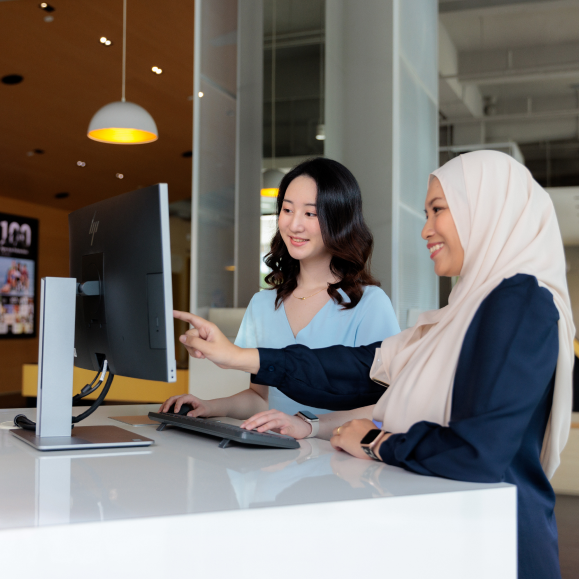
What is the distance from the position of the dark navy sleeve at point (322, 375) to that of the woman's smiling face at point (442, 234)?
0.38 metres

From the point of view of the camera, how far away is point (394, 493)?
937mm

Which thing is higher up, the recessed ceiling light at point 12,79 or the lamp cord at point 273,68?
the recessed ceiling light at point 12,79

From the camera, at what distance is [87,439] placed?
1.34 metres

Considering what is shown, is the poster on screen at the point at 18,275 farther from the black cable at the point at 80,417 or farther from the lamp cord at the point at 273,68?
the black cable at the point at 80,417

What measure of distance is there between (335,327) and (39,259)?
11.5 m

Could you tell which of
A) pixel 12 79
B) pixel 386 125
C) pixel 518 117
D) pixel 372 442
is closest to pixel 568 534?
pixel 386 125

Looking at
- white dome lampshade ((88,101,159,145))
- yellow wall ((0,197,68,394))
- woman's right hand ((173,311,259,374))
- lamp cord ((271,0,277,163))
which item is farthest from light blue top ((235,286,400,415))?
yellow wall ((0,197,68,394))

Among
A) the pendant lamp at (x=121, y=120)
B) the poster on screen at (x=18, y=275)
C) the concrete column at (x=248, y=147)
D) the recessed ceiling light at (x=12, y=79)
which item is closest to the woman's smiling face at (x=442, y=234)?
the concrete column at (x=248, y=147)

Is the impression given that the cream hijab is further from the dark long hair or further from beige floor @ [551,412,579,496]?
beige floor @ [551,412,579,496]

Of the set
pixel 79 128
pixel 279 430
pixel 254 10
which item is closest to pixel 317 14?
pixel 254 10

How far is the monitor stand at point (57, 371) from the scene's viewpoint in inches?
52.4

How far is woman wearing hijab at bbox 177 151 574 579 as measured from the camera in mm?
982

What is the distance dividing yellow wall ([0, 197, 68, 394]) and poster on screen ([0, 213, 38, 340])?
152mm

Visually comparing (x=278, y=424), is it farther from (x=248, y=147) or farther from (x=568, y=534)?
(x=248, y=147)
